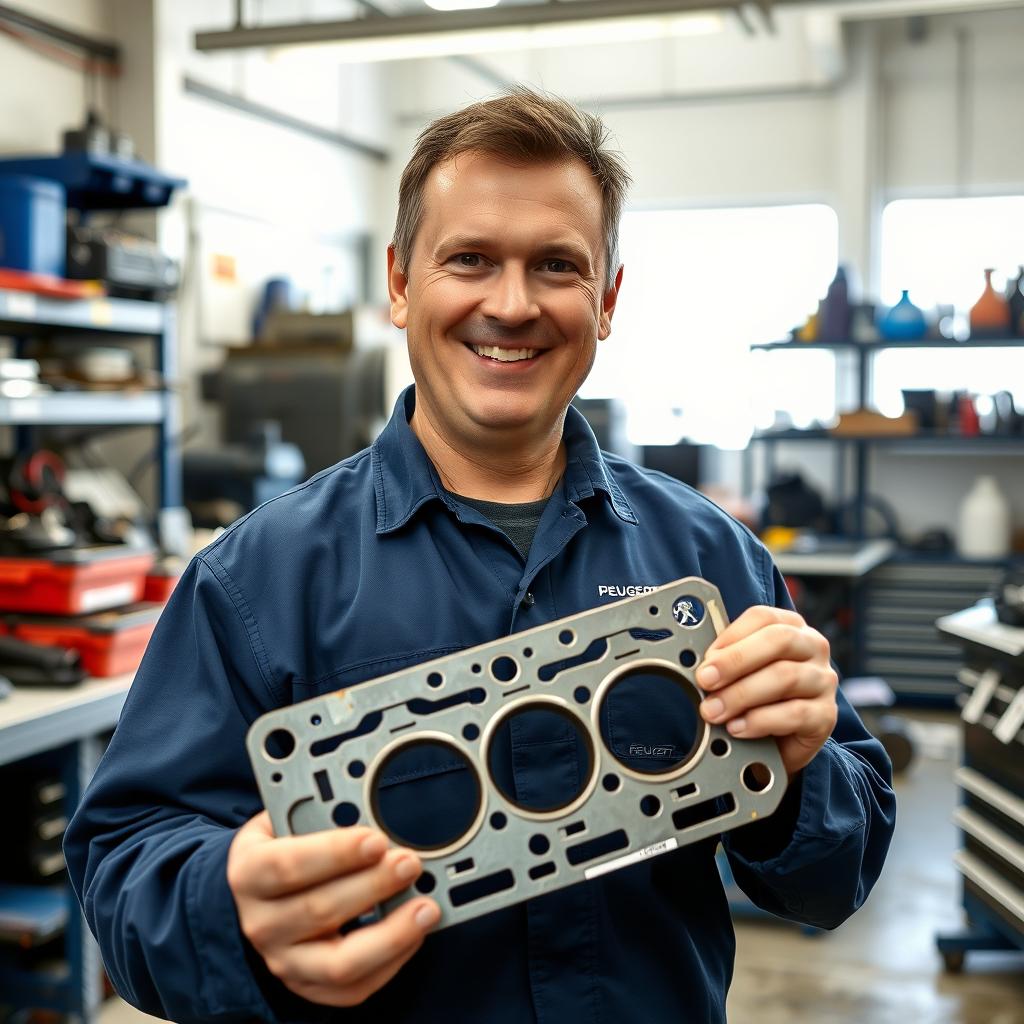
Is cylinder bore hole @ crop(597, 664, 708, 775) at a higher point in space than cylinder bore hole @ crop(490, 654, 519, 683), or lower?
lower

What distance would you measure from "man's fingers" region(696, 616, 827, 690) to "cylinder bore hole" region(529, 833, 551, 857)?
0.50ft

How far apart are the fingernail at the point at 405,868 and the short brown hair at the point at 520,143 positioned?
1.90 ft

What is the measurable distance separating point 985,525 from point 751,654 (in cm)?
499

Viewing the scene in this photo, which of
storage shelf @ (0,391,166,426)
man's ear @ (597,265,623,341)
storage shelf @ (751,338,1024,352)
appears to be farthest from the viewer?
storage shelf @ (751,338,1024,352)

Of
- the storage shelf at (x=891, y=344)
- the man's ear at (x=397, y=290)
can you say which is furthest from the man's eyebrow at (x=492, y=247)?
the storage shelf at (x=891, y=344)

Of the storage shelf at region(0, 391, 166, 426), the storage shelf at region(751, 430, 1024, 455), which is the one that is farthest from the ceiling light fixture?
the storage shelf at region(751, 430, 1024, 455)

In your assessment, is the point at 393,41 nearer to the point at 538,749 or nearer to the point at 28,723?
the point at 28,723

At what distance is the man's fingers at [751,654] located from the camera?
84 centimetres

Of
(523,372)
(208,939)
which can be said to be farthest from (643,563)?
(208,939)

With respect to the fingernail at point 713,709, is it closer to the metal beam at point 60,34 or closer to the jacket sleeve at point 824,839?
the jacket sleeve at point 824,839

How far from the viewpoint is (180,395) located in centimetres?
518

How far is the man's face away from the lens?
3.35 feet

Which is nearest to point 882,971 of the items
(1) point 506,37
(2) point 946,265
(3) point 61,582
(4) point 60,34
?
(3) point 61,582

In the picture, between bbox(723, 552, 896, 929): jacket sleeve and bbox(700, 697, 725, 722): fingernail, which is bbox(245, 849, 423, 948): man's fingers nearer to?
bbox(700, 697, 725, 722): fingernail
